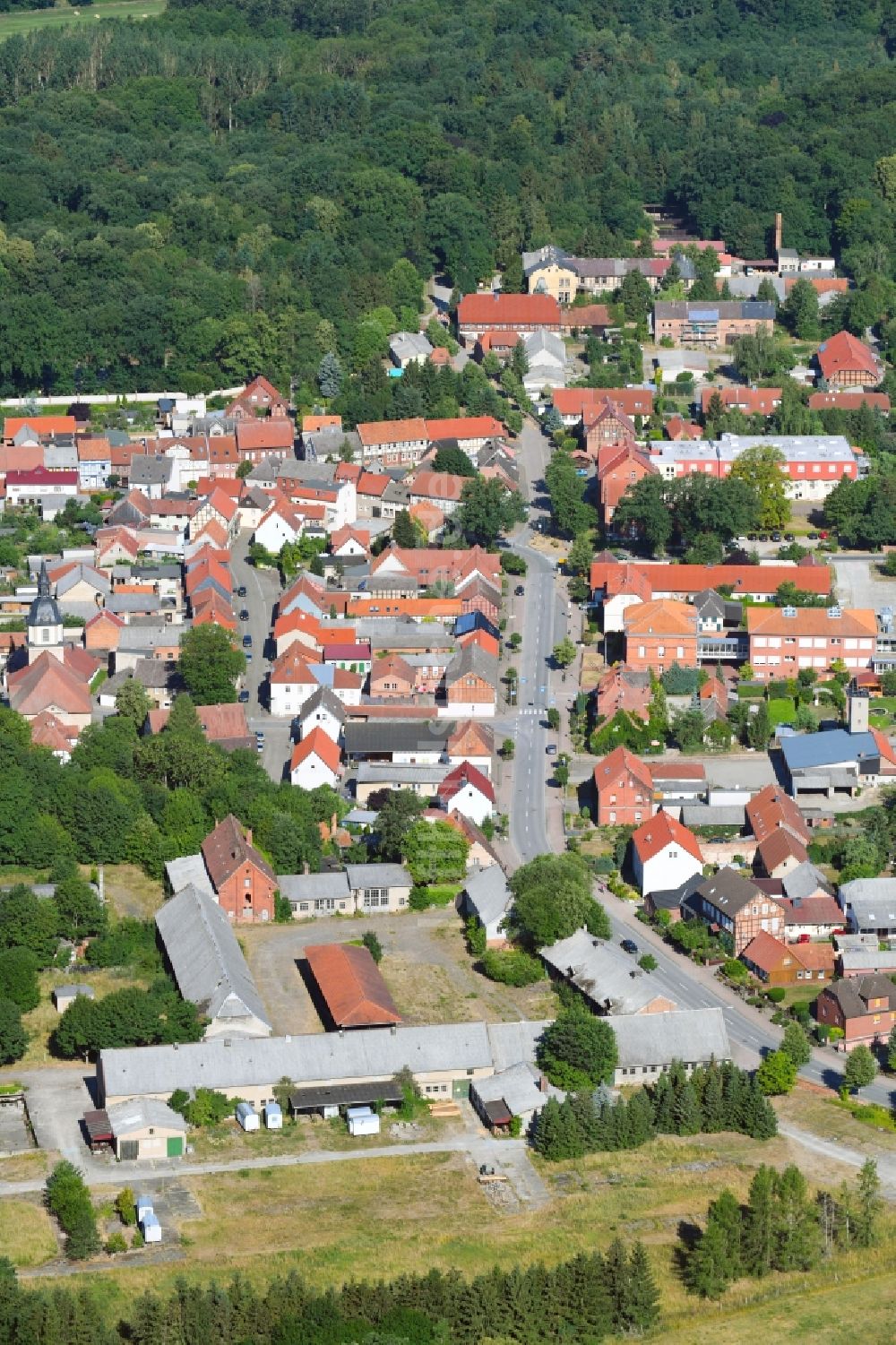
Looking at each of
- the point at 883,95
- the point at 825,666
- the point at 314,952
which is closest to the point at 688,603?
the point at 825,666

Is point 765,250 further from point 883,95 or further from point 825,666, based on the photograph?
point 825,666

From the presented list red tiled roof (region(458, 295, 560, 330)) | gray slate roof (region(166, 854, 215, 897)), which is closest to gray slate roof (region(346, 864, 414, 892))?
gray slate roof (region(166, 854, 215, 897))

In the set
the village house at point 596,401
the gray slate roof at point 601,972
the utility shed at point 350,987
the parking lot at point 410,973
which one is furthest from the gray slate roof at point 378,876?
the village house at point 596,401

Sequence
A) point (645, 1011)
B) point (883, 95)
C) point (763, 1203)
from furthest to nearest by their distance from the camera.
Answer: point (883, 95)
point (645, 1011)
point (763, 1203)

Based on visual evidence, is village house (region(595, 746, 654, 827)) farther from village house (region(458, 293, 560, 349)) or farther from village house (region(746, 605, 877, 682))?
village house (region(458, 293, 560, 349))

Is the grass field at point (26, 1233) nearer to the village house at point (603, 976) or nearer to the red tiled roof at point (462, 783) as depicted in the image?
the village house at point (603, 976)

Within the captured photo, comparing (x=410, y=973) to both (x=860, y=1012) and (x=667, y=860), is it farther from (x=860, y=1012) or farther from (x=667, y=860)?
(x=860, y=1012)
